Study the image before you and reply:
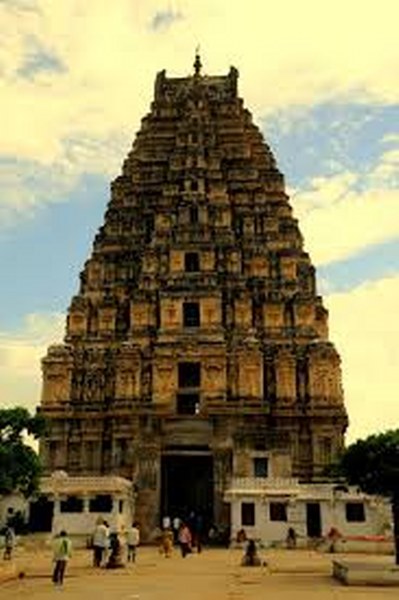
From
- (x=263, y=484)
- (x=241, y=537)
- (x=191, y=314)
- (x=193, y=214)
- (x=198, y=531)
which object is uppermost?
(x=193, y=214)

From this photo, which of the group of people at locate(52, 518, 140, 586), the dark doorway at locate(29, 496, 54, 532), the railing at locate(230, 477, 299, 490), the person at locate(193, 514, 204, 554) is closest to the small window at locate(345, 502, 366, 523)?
the railing at locate(230, 477, 299, 490)

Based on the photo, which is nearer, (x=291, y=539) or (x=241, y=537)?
(x=291, y=539)

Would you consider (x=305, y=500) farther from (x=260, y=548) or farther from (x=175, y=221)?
(x=175, y=221)

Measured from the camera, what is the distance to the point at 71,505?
41938 mm

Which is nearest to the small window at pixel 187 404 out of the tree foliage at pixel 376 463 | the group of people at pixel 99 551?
the group of people at pixel 99 551

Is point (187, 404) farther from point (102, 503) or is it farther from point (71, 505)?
point (71, 505)

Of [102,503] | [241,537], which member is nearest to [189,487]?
[241,537]

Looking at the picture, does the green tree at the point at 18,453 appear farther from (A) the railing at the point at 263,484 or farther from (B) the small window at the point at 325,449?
(B) the small window at the point at 325,449

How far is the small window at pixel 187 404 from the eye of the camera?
4928 cm

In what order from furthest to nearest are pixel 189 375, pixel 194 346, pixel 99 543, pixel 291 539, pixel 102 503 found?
pixel 189 375 → pixel 194 346 → pixel 102 503 → pixel 291 539 → pixel 99 543

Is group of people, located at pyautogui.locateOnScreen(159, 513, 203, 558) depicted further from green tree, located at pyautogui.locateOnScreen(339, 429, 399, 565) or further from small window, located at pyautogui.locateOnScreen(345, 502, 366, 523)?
green tree, located at pyautogui.locateOnScreen(339, 429, 399, 565)

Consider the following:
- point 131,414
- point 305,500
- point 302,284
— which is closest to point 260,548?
point 305,500

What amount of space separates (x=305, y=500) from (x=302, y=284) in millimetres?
17080

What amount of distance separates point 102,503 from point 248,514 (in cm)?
809
